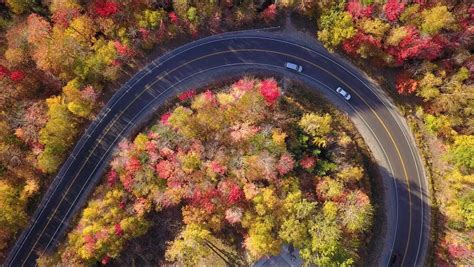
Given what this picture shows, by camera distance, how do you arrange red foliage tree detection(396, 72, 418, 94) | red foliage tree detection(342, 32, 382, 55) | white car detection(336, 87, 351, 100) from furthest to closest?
white car detection(336, 87, 351, 100)
red foliage tree detection(396, 72, 418, 94)
red foliage tree detection(342, 32, 382, 55)

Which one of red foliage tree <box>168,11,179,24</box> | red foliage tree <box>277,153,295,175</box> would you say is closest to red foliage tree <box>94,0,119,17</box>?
red foliage tree <box>168,11,179,24</box>

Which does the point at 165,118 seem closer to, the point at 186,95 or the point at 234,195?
the point at 186,95

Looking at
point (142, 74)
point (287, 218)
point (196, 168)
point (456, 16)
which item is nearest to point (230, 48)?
point (142, 74)

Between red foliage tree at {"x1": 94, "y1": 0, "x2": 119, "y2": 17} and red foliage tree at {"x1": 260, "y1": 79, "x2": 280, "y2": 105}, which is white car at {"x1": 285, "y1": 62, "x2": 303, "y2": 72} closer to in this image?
red foliage tree at {"x1": 260, "y1": 79, "x2": 280, "y2": 105}

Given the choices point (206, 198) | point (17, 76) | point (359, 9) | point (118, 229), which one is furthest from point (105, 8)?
point (359, 9)

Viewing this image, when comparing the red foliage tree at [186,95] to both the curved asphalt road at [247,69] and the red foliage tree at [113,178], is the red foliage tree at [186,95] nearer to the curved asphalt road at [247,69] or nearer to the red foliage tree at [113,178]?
the curved asphalt road at [247,69]

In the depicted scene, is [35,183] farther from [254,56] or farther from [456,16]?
[456,16]

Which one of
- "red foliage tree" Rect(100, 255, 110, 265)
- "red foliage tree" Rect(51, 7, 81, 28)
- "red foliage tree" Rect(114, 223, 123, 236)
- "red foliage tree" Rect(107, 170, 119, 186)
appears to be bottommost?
"red foliage tree" Rect(100, 255, 110, 265)
